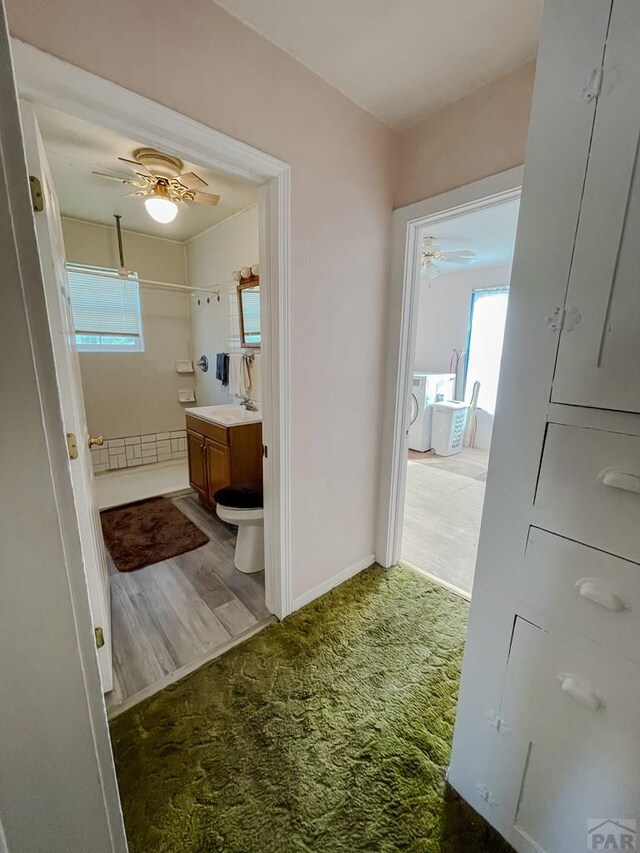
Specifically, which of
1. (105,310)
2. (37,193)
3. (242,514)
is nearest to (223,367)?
(105,310)

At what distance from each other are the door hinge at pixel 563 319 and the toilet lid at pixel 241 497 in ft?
5.65

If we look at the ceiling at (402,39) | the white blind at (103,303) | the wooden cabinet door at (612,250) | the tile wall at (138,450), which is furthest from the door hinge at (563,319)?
the tile wall at (138,450)

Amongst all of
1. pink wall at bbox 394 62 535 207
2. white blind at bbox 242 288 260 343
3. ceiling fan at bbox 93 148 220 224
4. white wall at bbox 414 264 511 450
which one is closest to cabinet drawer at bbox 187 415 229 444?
white blind at bbox 242 288 260 343

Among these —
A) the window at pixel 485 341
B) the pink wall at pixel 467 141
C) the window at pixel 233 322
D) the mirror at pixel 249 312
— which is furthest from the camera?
the window at pixel 485 341

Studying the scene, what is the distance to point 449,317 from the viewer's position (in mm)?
5219

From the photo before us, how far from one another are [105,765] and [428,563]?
2.12 m

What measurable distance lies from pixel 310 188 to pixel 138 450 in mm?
3446

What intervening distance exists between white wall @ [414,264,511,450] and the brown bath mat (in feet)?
13.1

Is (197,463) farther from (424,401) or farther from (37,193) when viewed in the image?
(424,401)

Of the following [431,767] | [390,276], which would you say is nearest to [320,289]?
[390,276]

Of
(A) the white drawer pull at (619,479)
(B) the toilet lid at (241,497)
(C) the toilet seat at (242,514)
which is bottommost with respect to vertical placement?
(C) the toilet seat at (242,514)

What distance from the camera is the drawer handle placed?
2.39 ft

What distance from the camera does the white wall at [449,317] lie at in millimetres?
4876

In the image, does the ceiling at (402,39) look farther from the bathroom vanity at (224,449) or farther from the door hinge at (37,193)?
the bathroom vanity at (224,449)
